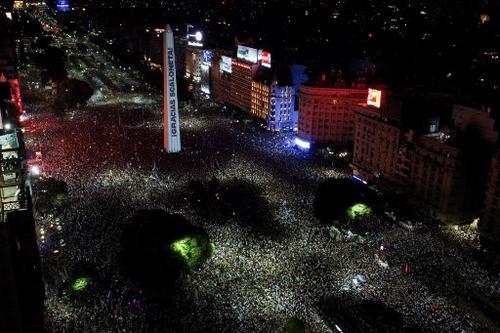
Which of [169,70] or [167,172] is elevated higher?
[169,70]

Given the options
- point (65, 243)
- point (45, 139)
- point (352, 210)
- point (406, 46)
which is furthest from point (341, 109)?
point (406, 46)

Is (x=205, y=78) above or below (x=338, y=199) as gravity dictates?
above

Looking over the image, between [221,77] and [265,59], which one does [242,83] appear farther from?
[221,77]

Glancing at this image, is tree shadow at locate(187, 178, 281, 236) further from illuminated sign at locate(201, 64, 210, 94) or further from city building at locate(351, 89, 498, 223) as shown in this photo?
illuminated sign at locate(201, 64, 210, 94)

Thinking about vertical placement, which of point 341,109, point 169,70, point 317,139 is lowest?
point 317,139

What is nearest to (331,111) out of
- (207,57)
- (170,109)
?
(170,109)

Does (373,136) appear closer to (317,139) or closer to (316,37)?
(317,139)

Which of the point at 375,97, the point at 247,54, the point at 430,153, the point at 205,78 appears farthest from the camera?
the point at 205,78

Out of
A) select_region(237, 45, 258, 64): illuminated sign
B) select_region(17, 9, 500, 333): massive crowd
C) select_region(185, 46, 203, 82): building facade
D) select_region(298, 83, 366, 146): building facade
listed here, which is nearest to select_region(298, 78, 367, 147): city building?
select_region(298, 83, 366, 146): building facade
